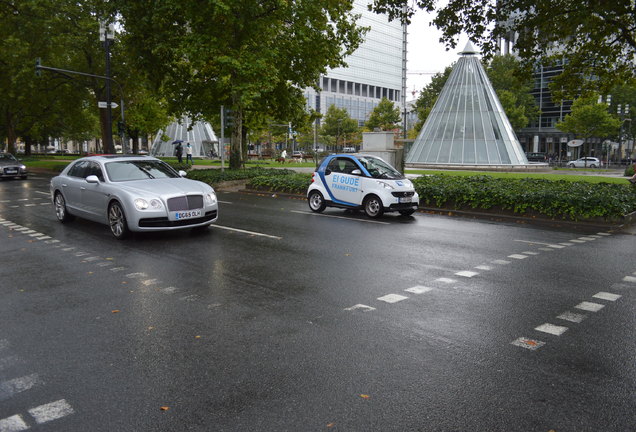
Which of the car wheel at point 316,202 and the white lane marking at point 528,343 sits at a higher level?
the car wheel at point 316,202

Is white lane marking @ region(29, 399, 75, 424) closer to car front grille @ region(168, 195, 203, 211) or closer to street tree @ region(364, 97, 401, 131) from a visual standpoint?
car front grille @ region(168, 195, 203, 211)

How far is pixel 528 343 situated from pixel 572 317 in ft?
3.64

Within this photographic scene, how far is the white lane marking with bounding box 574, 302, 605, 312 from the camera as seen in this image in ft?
18.7

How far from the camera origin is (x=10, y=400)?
3555mm

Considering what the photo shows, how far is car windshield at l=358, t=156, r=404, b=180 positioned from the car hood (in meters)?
4.94

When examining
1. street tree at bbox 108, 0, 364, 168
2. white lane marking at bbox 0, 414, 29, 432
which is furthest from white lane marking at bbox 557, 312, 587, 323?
street tree at bbox 108, 0, 364, 168

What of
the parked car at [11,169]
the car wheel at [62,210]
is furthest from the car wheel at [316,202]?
the parked car at [11,169]

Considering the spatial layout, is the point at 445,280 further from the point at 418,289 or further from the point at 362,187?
the point at 362,187

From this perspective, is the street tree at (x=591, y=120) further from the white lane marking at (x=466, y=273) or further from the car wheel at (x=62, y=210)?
the car wheel at (x=62, y=210)

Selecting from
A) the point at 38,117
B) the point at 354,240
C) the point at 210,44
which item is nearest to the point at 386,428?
the point at 354,240

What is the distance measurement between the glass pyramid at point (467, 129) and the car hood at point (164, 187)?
108 ft

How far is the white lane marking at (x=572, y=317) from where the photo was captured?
534cm

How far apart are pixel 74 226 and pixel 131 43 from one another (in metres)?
16.5

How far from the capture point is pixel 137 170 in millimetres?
10648
